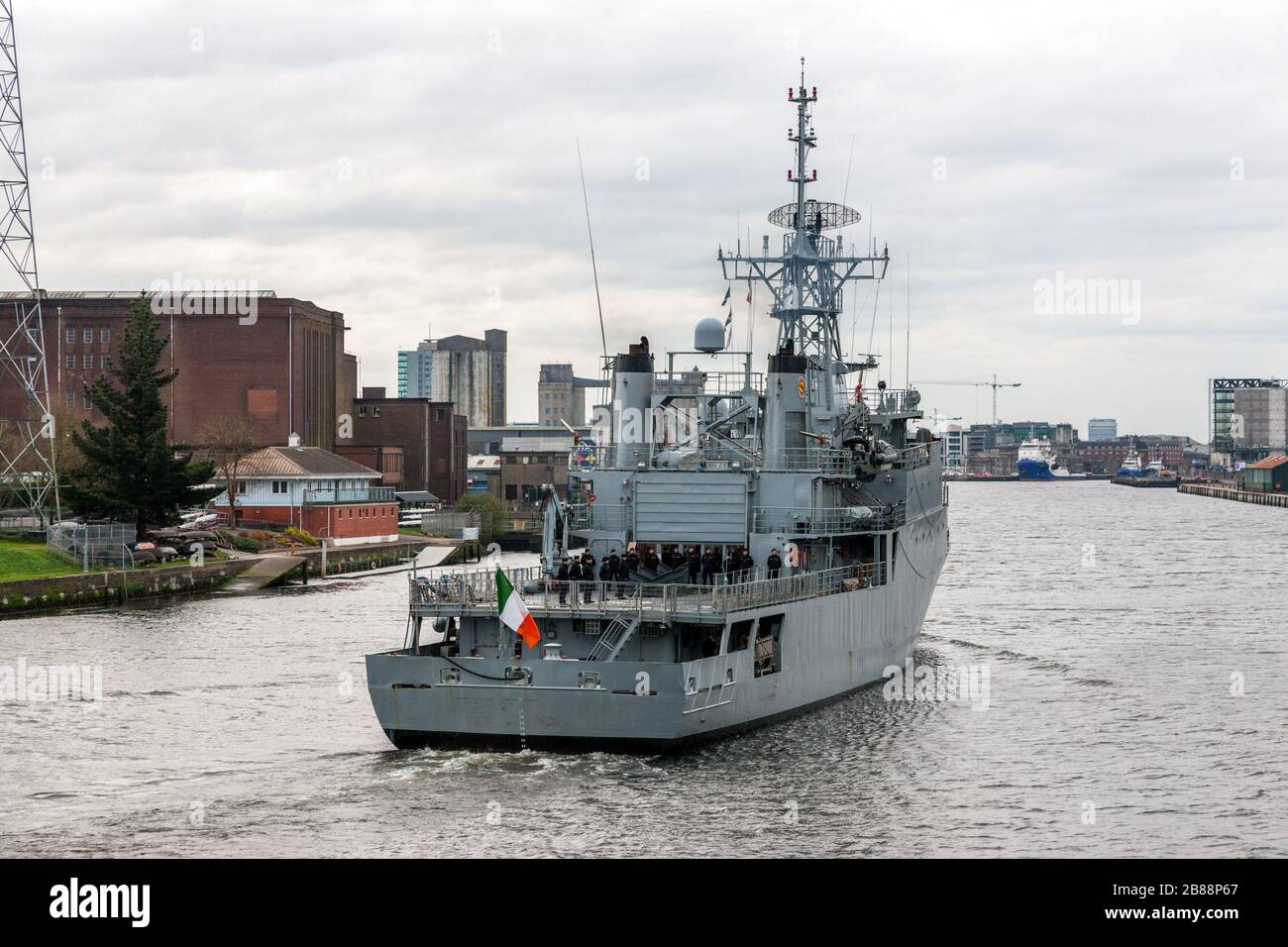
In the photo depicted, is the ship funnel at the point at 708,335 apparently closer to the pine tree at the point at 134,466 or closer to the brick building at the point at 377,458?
the pine tree at the point at 134,466

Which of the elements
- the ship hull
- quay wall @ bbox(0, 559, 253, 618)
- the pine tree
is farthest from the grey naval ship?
the pine tree

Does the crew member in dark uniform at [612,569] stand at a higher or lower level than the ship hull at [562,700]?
higher

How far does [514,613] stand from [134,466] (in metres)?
44.1

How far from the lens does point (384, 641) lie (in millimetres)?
46469

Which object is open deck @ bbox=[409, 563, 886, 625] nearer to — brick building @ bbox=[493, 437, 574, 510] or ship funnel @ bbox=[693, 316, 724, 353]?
ship funnel @ bbox=[693, 316, 724, 353]

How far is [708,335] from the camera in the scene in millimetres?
39156

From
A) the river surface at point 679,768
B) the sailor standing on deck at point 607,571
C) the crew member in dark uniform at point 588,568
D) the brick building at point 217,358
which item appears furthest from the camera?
the brick building at point 217,358

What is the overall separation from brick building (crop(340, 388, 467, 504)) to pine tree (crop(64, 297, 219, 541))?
151 feet

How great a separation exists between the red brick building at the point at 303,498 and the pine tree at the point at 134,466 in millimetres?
13456

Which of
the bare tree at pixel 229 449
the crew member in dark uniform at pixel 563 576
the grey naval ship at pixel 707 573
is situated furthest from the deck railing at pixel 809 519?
the bare tree at pixel 229 449

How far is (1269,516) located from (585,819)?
14494 cm

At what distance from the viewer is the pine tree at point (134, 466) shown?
66.4 meters

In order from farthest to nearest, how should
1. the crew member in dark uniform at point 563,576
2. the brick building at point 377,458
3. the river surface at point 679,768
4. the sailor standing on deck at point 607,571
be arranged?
the brick building at point 377,458
the sailor standing on deck at point 607,571
the crew member in dark uniform at point 563,576
the river surface at point 679,768
